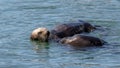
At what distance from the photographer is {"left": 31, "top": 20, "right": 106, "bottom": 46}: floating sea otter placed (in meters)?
15.3

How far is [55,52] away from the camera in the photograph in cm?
1387

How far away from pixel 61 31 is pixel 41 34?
670 mm

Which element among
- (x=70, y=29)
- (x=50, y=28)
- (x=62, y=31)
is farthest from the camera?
(x=50, y=28)

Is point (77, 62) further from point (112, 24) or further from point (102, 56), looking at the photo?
point (112, 24)

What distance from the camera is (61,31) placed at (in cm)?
1570

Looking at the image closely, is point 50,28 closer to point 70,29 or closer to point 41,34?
point 70,29

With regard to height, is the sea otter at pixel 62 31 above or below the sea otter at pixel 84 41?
above

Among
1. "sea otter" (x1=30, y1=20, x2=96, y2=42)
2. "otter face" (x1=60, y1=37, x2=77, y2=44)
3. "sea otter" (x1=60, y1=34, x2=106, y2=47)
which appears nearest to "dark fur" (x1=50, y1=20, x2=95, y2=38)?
"sea otter" (x1=30, y1=20, x2=96, y2=42)

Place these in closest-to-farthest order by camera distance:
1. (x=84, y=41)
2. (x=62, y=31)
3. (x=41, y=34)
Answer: (x=84, y=41), (x=41, y=34), (x=62, y=31)

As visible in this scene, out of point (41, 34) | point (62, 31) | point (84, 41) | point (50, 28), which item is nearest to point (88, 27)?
point (62, 31)

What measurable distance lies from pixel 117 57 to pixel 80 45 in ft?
5.12

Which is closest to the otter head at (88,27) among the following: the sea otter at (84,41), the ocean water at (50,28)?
the ocean water at (50,28)

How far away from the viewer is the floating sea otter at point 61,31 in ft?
50.3

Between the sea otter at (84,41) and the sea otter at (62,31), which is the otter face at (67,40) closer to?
the sea otter at (84,41)
